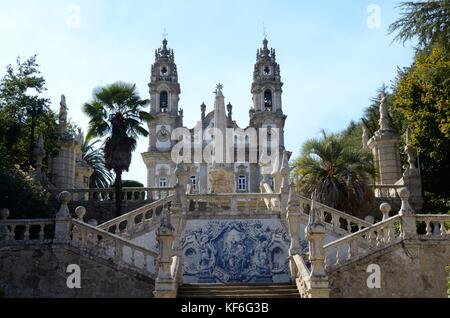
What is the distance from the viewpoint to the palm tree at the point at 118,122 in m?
23.3

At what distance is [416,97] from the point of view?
26.8 metres

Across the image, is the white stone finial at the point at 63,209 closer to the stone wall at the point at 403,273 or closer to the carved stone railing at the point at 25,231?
the carved stone railing at the point at 25,231

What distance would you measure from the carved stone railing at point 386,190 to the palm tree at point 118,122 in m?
10.4

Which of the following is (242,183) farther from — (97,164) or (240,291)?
(240,291)

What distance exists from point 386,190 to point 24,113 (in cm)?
1834

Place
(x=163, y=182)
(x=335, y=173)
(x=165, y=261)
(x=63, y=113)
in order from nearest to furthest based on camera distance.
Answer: (x=165, y=261) → (x=335, y=173) → (x=63, y=113) → (x=163, y=182)

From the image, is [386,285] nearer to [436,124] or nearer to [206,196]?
[206,196]

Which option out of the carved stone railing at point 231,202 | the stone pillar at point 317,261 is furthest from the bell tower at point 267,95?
the stone pillar at point 317,261

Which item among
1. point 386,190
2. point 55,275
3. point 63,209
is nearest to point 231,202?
point 63,209

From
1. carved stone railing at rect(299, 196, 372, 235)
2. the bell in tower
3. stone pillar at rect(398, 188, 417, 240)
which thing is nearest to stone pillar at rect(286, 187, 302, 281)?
carved stone railing at rect(299, 196, 372, 235)

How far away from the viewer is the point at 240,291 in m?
15.0

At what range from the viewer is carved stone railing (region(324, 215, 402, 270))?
15.7 meters

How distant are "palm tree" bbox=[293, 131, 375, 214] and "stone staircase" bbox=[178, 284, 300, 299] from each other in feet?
20.9

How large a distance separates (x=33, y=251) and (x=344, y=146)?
41.4ft
